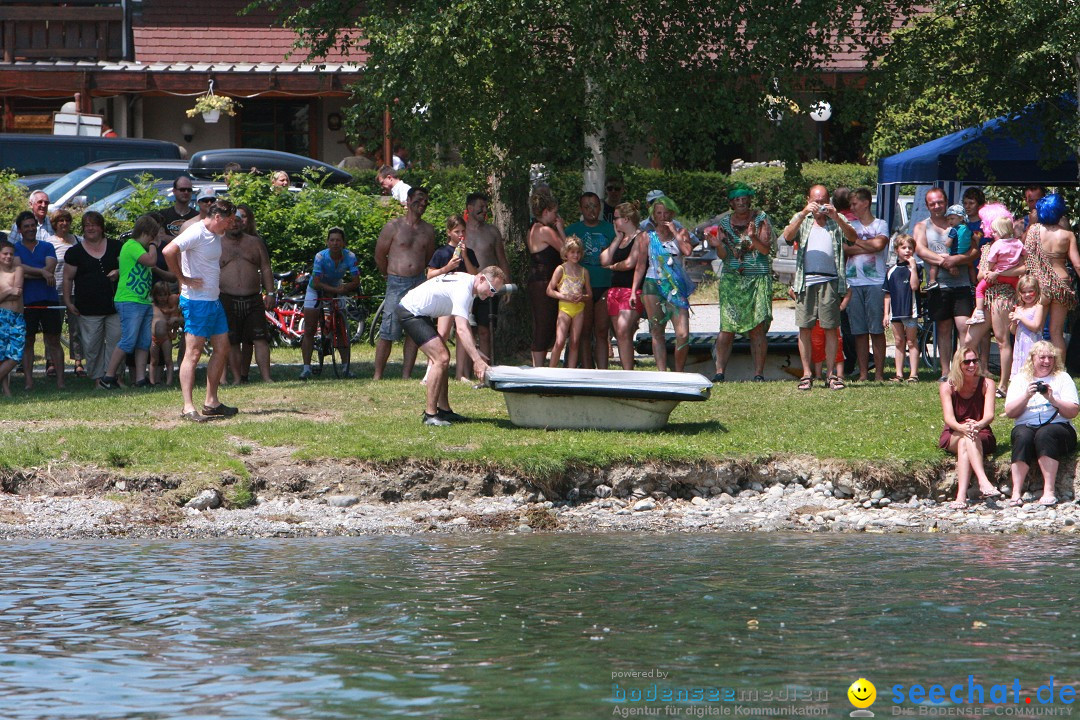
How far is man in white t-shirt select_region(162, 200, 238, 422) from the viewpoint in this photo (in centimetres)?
1190

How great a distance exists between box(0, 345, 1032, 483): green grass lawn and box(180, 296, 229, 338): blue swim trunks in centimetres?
73

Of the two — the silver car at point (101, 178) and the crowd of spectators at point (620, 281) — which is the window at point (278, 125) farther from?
the crowd of spectators at point (620, 281)

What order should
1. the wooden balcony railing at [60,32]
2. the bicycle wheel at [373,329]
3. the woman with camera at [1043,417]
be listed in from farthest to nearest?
the wooden balcony railing at [60,32]
the bicycle wheel at [373,329]
the woman with camera at [1043,417]

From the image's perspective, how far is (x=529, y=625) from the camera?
776 cm

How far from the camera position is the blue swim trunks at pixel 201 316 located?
12.1m

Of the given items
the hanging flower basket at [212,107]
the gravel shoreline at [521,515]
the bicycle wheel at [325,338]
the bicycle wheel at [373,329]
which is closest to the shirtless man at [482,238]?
the bicycle wheel at [325,338]

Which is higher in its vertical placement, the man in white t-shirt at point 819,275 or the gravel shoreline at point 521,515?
the man in white t-shirt at point 819,275

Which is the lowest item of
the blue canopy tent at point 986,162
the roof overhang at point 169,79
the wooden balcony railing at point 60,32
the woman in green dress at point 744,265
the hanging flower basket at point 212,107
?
the woman in green dress at point 744,265

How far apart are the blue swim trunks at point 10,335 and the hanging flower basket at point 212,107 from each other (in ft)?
50.4

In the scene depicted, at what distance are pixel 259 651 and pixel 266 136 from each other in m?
25.4

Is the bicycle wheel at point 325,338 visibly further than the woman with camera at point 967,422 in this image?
Yes

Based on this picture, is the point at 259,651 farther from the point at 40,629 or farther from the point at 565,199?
the point at 565,199

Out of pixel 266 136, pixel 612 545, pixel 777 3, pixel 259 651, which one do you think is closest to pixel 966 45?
pixel 777 3

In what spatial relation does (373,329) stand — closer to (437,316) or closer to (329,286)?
(329,286)
